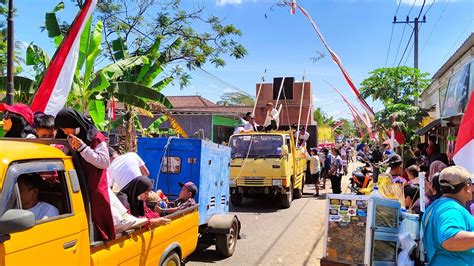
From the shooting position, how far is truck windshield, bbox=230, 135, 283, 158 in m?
12.9

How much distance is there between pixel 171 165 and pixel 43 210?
360 centimetres

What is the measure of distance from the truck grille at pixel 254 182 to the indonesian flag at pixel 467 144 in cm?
743

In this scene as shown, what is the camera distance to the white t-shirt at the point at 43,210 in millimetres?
3123

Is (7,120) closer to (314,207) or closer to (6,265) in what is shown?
(6,265)

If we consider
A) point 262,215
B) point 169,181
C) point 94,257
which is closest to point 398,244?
point 94,257

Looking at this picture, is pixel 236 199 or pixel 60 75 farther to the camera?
pixel 236 199

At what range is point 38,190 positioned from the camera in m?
3.41

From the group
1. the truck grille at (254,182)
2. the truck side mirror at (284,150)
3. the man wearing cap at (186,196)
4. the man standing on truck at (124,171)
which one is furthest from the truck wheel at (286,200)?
A: the man standing on truck at (124,171)

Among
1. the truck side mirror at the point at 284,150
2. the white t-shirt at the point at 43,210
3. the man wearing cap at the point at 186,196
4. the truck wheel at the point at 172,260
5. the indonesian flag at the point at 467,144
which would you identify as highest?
the indonesian flag at the point at 467,144

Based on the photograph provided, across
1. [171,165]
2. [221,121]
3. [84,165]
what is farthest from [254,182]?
[221,121]

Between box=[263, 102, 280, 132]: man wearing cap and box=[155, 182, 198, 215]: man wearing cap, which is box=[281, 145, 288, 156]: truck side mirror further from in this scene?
box=[155, 182, 198, 215]: man wearing cap

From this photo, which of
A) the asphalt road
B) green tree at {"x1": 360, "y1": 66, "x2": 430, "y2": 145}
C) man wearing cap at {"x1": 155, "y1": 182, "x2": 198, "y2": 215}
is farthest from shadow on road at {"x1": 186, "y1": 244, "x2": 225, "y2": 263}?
green tree at {"x1": 360, "y1": 66, "x2": 430, "y2": 145}

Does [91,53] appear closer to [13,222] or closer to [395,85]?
[13,222]

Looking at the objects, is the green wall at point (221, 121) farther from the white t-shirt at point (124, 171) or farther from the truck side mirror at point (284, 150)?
the white t-shirt at point (124, 171)
